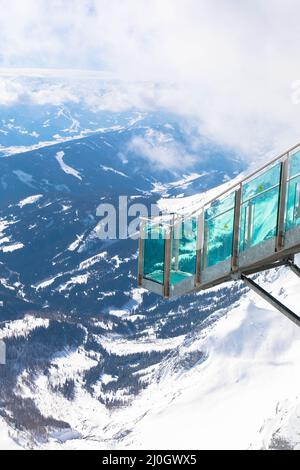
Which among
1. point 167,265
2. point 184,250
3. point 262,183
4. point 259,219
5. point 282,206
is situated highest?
point 262,183

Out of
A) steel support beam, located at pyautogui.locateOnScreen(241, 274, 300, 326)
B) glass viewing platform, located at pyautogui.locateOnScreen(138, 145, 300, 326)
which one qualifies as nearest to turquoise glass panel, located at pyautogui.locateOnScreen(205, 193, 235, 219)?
glass viewing platform, located at pyautogui.locateOnScreen(138, 145, 300, 326)

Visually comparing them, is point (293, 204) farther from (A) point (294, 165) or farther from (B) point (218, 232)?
(B) point (218, 232)

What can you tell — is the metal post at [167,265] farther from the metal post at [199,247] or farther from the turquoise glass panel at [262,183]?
the turquoise glass panel at [262,183]

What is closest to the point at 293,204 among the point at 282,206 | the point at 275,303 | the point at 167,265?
the point at 282,206

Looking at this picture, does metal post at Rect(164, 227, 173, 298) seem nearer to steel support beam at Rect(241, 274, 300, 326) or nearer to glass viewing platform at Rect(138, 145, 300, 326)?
glass viewing platform at Rect(138, 145, 300, 326)

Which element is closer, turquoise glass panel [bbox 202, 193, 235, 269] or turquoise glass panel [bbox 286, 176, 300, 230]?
turquoise glass panel [bbox 286, 176, 300, 230]

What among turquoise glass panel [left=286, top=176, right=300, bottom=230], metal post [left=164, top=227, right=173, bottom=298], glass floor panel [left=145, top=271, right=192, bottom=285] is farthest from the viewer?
metal post [left=164, top=227, right=173, bottom=298]
